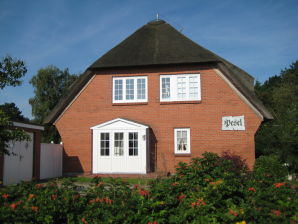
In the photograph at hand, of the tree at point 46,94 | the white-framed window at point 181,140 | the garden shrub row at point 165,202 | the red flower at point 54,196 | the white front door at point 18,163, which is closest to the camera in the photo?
the garden shrub row at point 165,202

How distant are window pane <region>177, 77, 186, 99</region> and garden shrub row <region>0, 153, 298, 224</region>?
10.4m

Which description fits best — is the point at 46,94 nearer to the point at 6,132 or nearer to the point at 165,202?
the point at 6,132

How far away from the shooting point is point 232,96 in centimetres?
1617

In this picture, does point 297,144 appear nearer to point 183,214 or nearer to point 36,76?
point 183,214

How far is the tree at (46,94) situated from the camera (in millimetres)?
35688

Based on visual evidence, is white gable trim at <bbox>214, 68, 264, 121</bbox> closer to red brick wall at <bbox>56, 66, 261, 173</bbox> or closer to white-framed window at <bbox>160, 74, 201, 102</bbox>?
red brick wall at <bbox>56, 66, 261, 173</bbox>

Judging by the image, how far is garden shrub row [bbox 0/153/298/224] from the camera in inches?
187

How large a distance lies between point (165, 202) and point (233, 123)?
1126 centimetres

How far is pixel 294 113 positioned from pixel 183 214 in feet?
33.7

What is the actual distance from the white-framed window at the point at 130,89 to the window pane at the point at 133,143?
6.71 feet

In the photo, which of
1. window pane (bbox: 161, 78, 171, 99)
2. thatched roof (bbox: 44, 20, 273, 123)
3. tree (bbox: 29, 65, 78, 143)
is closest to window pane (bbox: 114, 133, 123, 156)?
window pane (bbox: 161, 78, 171, 99)

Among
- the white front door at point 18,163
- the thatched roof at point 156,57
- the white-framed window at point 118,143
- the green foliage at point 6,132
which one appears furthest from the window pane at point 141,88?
the green foliage at point 6,132

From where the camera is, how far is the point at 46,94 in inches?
1435

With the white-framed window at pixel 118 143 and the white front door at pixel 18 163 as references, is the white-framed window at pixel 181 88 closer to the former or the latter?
the white-framed window at pixel 118 143
